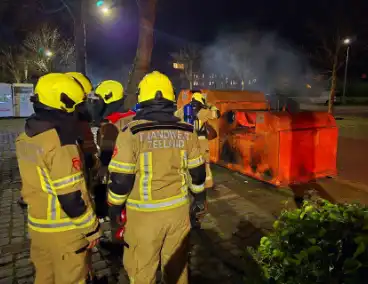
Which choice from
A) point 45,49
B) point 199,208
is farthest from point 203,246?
point 45,49

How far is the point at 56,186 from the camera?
2.16 meters

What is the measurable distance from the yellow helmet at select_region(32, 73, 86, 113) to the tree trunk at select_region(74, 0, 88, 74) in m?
10.7

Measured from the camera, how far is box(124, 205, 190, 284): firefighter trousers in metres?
2.43

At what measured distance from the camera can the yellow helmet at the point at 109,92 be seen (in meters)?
4.00

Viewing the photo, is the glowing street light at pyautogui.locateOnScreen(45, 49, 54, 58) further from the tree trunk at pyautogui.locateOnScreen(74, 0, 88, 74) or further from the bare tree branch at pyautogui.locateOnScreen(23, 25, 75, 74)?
the tree trunk at pyautogui.locateOnScreen(74, 0, 88, 74)

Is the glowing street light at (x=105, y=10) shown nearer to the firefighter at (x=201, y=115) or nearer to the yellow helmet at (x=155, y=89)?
the firefighter at (x=201, y=115)

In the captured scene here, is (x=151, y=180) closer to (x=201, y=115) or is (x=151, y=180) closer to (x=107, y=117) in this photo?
(x=107, y=117)

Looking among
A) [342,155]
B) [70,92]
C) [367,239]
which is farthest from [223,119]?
[367,239]

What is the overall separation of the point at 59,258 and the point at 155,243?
0.69 m

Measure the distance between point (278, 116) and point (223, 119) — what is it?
5.78 ft

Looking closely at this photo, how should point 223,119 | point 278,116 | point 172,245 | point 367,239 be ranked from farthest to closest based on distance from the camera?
point 223,119 → point 278,116 → point 172,245 → point 367,239

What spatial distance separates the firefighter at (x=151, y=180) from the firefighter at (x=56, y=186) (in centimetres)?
28

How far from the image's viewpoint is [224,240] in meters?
4.15

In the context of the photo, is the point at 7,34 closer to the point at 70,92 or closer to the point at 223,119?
the point at 223,119
